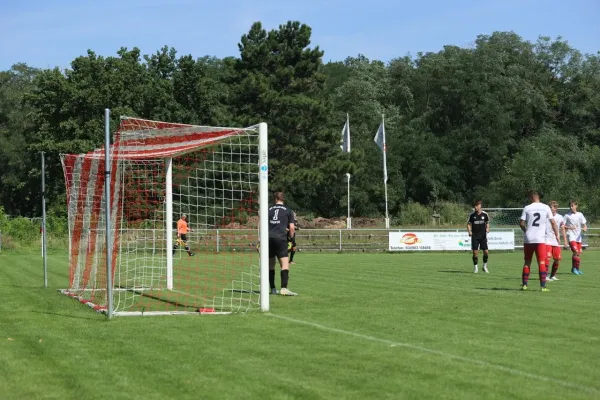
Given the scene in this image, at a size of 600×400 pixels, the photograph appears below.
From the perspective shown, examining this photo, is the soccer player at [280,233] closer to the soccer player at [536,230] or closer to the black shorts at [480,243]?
the soccer player at [536,230]

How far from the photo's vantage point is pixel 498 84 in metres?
77.8

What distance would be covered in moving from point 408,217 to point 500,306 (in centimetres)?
4863

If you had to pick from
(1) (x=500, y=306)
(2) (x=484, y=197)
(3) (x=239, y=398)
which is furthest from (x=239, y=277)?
(2) (x=484, y=197)

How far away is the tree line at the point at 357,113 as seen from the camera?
191 feet

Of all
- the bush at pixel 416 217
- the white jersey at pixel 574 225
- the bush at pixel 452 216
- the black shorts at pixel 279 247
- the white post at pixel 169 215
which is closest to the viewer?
the black shorts at pixel 279 247

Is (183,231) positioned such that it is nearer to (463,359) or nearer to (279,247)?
(279,247)

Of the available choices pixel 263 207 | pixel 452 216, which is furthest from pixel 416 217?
pixel 263 207

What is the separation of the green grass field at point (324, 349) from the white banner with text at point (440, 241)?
83.3 ft

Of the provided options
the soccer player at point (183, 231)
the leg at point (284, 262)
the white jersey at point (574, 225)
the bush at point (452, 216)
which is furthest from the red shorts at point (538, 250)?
the bush at point (452, 216)

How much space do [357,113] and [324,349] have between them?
70.3 meters

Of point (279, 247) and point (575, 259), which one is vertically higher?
point (279, 247)

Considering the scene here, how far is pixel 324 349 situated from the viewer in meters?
9.47

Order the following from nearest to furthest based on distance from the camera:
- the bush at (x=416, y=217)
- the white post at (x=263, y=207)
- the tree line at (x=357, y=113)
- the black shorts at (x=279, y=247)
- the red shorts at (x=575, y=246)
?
the white post at (x=263, y=207) → the black shorts at (x=279, y=247) → the red shorts at (x=575, y=246) → the tree line at (x=357, y=113) → the bush at (x=416, y=217)

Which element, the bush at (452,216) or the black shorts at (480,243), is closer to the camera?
the black shorts at (480,243)
